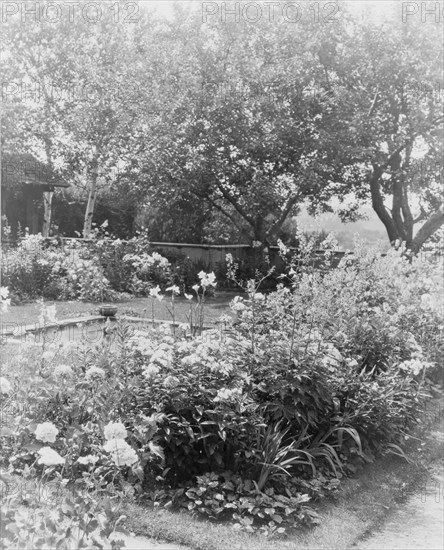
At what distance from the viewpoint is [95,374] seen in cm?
290

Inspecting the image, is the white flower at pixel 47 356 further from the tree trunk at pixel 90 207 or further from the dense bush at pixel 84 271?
the tree trunk at pixel 90 207

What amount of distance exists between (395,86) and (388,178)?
2088mm

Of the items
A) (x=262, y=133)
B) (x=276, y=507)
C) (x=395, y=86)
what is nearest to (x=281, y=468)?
(x=276, y=507)

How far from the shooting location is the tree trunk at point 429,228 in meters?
12.4

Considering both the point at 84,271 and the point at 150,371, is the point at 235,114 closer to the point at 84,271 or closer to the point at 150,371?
the point at 84,271

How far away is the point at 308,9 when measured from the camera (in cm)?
982

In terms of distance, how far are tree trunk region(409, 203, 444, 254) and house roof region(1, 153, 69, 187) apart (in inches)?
295

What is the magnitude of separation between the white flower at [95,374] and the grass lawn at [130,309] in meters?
2.72

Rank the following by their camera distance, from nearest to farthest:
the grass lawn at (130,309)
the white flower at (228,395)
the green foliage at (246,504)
A: the green foliage at (246,504) < the white flower at (228,395) < the grass lawn at (130,309)

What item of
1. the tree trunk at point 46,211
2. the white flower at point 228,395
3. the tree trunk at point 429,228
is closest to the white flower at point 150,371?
the white flower at point 228,395

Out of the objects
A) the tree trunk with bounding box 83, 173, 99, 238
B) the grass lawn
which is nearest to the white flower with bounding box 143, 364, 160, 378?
the grass lawn

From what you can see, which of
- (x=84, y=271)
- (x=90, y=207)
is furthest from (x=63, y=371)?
(x=90, y=207)

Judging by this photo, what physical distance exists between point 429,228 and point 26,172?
8.15 metres

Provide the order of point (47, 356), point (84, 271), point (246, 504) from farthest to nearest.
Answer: point (84, 271) < point (47, 356) < point (246, 504)
